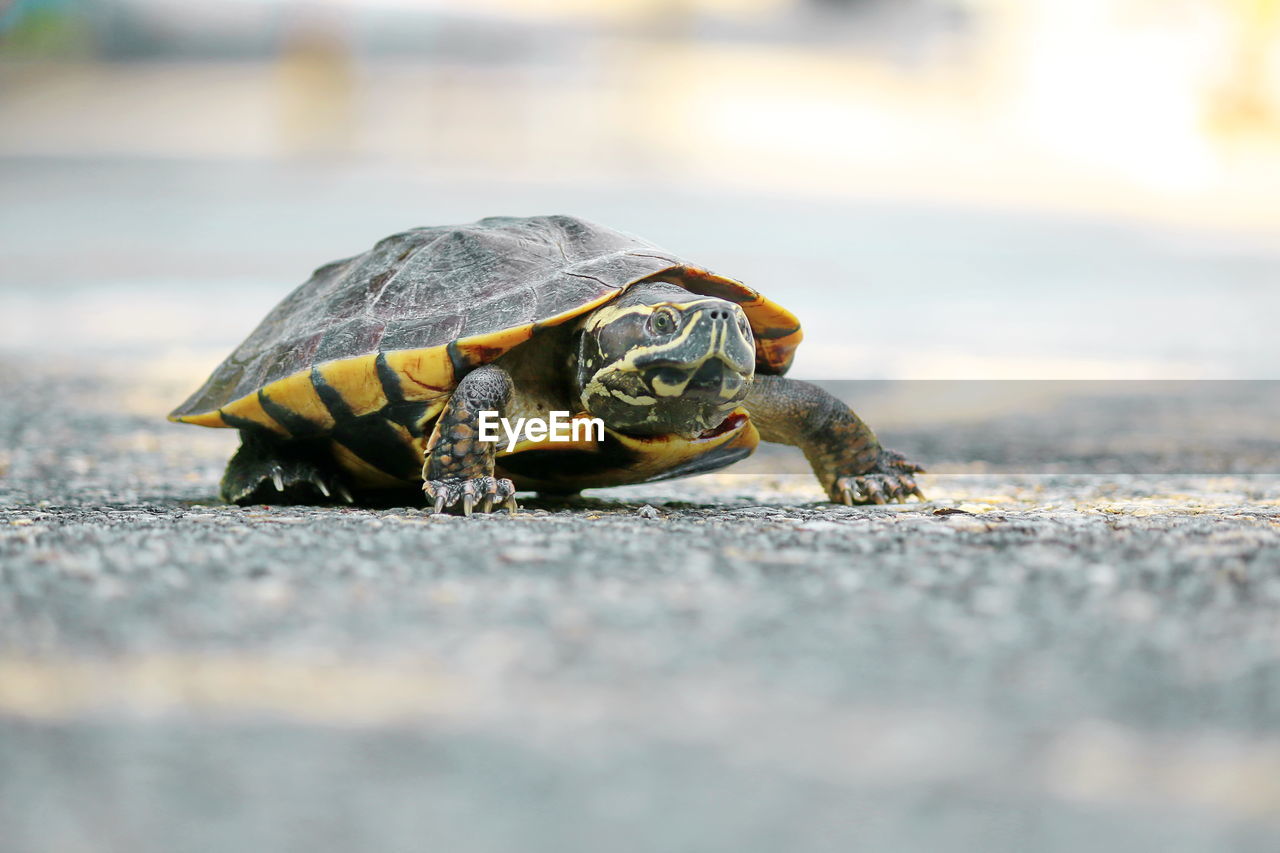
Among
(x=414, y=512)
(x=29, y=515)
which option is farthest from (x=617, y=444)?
(x=29, y=515)

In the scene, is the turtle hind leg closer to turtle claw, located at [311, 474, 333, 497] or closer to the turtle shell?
turtle claw, located at [311, 474, 333, 497]

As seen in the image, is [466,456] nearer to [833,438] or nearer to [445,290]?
[445,290]

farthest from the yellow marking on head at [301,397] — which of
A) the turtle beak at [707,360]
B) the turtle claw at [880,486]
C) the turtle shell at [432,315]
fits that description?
the turtle claw at [880,486]

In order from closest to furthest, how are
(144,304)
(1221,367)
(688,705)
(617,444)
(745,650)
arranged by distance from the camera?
1. (688,705)
2. (745,650)
3. (617,444)
4. (1221,367)
5. (144,304)

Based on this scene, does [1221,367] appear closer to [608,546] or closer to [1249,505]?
[1249,505]

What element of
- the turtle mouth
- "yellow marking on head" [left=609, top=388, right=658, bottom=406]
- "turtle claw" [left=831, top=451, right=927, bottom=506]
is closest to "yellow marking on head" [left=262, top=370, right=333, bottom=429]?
"yellow marking on head" [left=609, top=388, right=658, bottom=406]

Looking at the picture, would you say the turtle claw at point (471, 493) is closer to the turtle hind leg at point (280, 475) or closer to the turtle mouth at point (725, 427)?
the turtle mouth at point (725, 427)

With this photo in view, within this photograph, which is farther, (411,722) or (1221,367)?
(1221,367)
